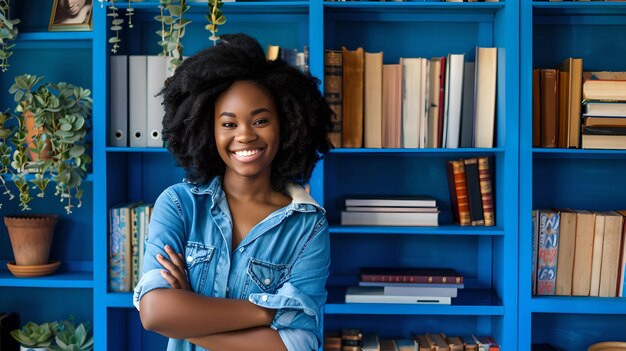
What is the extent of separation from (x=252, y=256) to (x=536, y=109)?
1.60m

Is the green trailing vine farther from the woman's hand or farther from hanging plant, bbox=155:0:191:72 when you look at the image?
the woman's hand

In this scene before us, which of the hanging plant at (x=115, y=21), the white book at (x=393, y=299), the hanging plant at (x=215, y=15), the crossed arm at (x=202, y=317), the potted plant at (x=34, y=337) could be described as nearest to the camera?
the crossed arm at (x=202, y=317)

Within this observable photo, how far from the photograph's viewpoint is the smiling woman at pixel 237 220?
1.47m

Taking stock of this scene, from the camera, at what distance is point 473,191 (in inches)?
108

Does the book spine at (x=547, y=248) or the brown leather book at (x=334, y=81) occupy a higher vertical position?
the brown leather book at (x=334, y=81)

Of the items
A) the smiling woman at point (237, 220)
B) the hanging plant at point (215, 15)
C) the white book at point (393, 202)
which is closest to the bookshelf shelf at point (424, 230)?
the white book at point (393, 202)

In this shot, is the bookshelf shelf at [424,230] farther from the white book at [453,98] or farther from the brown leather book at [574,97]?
the brown leather book at [574,97]

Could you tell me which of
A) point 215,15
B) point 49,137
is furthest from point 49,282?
point 215,15

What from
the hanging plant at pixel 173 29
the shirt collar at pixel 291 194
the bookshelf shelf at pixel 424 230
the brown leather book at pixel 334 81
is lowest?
the bookshelf shelf at pixel 424 230

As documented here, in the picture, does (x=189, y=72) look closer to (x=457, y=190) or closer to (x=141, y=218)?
(x=141, y=218)

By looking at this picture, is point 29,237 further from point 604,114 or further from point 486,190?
point 604,114

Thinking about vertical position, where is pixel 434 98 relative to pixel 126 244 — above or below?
above

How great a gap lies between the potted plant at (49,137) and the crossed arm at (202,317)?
1.23m

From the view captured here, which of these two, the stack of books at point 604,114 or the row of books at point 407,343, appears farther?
the row of books at point 407,343
